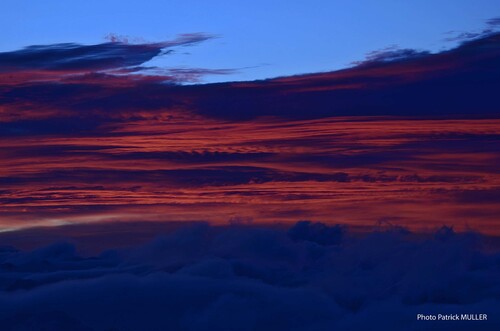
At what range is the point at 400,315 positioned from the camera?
38125 millimetres

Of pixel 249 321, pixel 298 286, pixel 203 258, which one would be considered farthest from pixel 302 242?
pixel 249 321

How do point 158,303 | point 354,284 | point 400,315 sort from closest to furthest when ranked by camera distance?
point 400,315
point 158,303
point 354,284

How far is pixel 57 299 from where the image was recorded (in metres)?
42.4

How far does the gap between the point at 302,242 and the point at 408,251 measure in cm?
671

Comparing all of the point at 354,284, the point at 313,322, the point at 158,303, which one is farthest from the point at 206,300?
the point at 354,284

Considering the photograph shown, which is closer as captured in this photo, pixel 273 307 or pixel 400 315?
pixel 400 315

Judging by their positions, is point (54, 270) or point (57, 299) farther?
point (54, 270)

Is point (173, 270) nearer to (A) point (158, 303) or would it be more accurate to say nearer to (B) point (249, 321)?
(A) point (158, 303)

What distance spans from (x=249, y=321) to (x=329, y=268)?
11.0 meters

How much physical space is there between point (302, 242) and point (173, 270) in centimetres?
797

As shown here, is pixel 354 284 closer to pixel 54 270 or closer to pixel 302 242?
pixel 302 242

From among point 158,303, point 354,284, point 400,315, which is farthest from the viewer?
point 354,284

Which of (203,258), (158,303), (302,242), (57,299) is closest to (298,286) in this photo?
(302,242)

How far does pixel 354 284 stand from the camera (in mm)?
46812
